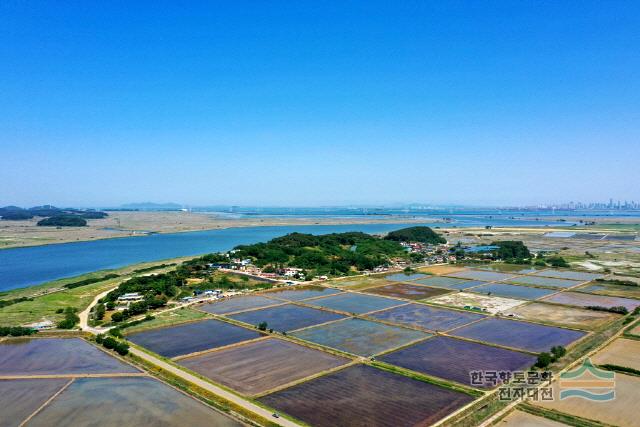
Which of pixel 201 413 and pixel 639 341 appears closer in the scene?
pixel 201 413

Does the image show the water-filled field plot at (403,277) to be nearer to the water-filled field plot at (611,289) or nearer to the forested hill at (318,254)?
the forested hill at (318,254)

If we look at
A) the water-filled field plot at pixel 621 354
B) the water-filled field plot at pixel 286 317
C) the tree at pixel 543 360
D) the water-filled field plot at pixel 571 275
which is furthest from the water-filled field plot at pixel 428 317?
the water-filled field plot at pixel 571 275

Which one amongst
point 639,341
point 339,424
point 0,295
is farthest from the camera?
point 0,295

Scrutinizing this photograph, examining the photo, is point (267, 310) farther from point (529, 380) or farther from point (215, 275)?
point (529, 380)

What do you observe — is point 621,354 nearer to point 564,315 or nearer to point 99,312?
point 564,315

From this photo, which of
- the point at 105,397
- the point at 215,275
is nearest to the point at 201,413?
the point at 105,397

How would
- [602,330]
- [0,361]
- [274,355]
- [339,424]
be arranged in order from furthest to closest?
[602,330] → [274,355] → [0,361] → [339,424]
